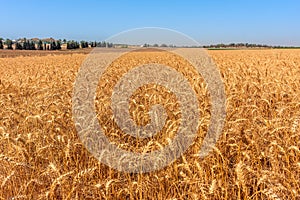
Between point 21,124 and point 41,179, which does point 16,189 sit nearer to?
point 41,179

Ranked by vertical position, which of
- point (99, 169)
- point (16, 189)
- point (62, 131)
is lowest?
point (16, 189)

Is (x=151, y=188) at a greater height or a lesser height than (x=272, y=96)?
lesser

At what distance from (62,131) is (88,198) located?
1.22m

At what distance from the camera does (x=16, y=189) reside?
2.49m

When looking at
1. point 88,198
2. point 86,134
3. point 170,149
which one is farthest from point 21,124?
point 170,149

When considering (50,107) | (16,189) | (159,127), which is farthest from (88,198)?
(50,107)

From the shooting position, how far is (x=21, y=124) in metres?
3.52

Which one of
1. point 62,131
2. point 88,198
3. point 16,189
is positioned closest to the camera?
point 88,198

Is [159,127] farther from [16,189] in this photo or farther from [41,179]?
[16,189]

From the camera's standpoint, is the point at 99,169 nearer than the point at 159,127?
Yes

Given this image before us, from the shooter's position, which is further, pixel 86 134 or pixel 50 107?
pixel 50 107

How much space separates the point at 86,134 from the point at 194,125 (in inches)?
54.5

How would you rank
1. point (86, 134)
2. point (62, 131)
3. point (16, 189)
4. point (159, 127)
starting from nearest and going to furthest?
point (16, 189), point (86, 134), point (62, 131), point (159, 127)

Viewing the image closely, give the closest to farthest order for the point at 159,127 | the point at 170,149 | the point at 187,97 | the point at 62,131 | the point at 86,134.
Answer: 1. the point at 170,149
2. the point at 86,134
3. the point at 62,131
4. the point at 159,127
5. the point at 187,97
